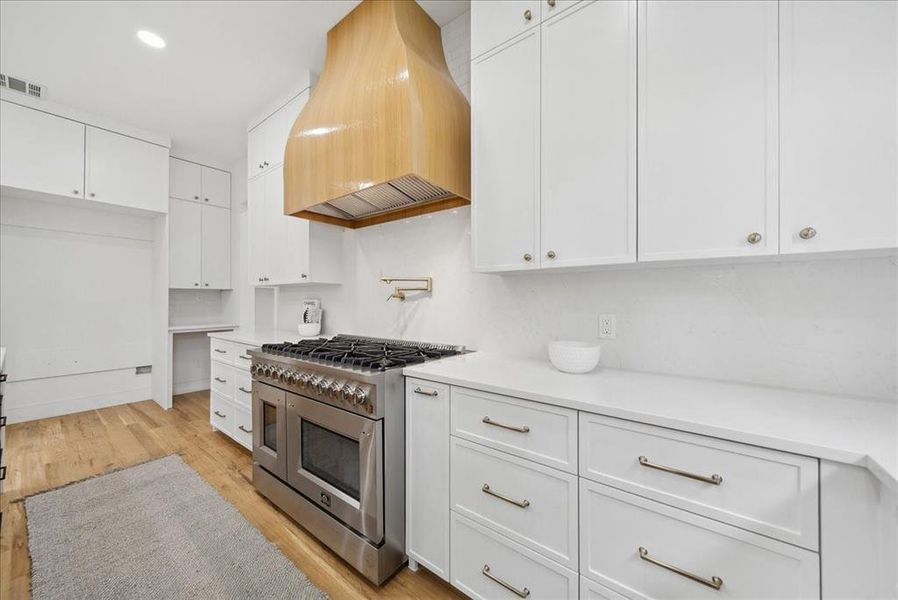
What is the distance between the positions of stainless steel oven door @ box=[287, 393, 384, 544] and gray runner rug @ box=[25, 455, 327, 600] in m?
0.30

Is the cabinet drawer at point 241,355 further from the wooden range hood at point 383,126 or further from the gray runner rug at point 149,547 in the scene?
the wooden range hood at point 383,126

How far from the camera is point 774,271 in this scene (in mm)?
1271

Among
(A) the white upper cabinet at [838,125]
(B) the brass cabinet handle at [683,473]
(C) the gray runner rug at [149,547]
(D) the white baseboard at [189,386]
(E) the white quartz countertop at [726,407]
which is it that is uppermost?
(A) the white upper cabinet at [838,125]

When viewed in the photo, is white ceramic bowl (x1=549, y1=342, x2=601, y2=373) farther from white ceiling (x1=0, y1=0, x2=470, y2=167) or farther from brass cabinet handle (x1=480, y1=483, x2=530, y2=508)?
white ceiling (x1=0, y1=0, x2=470, y2=167)

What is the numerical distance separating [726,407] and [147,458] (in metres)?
3.65

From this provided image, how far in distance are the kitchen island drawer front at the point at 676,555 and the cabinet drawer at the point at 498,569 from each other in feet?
0.40

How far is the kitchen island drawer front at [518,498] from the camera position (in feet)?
3.75

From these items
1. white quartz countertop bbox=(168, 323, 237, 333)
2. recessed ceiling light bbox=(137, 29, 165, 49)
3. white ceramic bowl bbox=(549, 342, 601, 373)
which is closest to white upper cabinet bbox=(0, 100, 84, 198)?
white quartz countertop bbox=(168, 323, 237, 333)

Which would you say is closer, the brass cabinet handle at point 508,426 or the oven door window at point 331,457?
the brass cabinet handle at point 508,426

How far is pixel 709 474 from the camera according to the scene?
2.97ft

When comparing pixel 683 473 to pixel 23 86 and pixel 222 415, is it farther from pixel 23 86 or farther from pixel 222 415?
pixel 23 86

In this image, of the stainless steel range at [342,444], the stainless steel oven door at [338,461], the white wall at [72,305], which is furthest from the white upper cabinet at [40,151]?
the stainless steel oven door at [338,461]

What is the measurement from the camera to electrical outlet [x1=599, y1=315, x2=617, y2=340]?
1.63m

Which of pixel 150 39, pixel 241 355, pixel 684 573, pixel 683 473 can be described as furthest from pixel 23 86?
pixel 684 573
